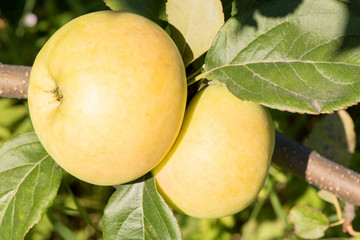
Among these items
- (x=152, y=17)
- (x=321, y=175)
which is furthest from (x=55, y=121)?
(x=321, y=175)

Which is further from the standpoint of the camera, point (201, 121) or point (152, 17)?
point (152, 17)

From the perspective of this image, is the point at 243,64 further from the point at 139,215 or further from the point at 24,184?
the point at 24,184

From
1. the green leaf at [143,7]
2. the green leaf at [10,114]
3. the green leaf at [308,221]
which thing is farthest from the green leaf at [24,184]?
the green leaf at [10,114]

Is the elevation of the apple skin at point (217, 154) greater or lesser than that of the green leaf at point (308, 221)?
greater

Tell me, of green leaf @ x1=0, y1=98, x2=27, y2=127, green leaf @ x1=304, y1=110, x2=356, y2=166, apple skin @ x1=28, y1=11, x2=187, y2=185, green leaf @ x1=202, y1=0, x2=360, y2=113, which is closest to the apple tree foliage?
green leaf @ x1=202, y1=0, x2=360, y2=113

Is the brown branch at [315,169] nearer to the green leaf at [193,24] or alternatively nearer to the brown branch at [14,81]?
the green leaf at [193,24]

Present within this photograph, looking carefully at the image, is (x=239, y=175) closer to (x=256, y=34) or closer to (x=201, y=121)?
(x=201, y=121)

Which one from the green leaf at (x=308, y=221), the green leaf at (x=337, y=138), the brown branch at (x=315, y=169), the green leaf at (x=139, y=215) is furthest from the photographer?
the green leaf at (x=337, y=138)
